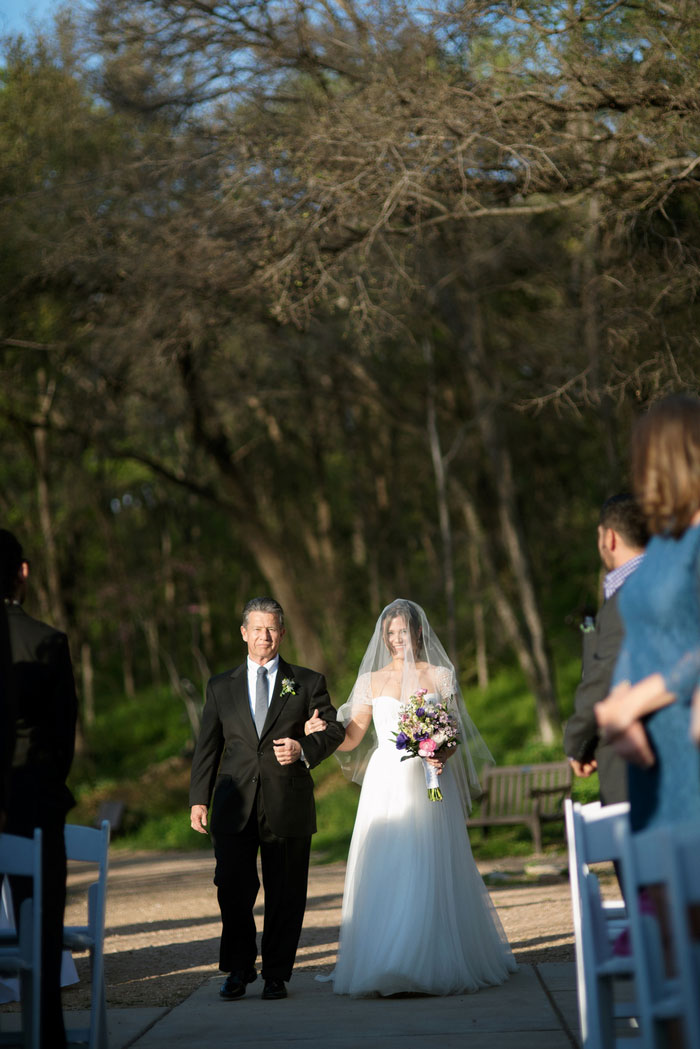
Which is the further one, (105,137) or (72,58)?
(105,137)

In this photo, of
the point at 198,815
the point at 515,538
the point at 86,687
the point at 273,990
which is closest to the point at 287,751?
the point at 198,815

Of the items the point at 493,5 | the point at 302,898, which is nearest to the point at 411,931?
the point at 302,898

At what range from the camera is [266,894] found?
715 cm

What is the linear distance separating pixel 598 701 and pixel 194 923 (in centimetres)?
756

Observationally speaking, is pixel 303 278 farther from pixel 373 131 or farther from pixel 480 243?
pixel 480 243

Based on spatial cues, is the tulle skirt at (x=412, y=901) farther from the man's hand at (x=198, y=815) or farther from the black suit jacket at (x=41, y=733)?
the black suit jacket at (x=41, y=733)

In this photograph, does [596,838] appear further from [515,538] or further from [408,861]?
Result: [515,538]

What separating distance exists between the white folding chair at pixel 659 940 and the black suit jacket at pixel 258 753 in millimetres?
3944

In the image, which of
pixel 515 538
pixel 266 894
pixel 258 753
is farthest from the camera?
pixel 515 538

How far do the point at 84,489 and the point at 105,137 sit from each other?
13.8 m

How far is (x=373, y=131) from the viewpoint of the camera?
1055cm

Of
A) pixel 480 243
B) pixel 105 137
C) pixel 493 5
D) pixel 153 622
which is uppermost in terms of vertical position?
pixel 105 137

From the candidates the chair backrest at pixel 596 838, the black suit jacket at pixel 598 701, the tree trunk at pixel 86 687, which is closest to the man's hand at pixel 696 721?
the chair backrest at pixel 596 838

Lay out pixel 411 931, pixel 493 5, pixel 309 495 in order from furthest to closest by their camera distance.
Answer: pixel 309 495 < pixel 493 5 < pixel 411 931
